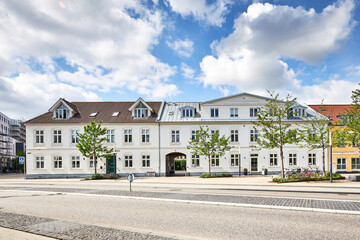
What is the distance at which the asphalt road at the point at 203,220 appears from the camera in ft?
27.2

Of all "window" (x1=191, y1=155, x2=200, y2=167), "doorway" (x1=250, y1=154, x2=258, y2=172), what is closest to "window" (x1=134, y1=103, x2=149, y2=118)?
"window" (x1=191, y1=155, x2=200, y2=167)

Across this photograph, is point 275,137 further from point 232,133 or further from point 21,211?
point 21,211

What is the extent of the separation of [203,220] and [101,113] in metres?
33.6

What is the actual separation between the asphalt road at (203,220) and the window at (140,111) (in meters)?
25.6

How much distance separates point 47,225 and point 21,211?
4.37 m

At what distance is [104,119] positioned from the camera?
129 ft

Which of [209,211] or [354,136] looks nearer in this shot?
[209,211]

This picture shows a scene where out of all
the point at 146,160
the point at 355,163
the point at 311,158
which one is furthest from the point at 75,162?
the point at 355,163

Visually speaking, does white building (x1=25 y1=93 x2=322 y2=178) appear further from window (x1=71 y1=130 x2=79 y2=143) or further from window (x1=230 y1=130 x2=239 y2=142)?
window (x1=71 y1=130 x2=79 y2=143)

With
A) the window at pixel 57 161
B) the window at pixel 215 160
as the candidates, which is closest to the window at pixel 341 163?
the window at pixel 215 160

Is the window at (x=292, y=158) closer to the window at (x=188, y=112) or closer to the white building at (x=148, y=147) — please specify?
the white building at (x=148, y=147)

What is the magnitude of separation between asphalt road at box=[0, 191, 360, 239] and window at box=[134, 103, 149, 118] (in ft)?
84.1

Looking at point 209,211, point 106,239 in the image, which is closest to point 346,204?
point 209,211

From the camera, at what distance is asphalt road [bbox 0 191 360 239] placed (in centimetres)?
829
